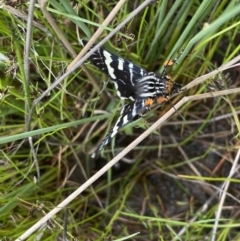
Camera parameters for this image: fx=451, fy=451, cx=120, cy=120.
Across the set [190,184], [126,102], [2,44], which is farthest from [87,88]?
[190,184]

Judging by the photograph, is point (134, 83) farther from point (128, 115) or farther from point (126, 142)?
point (126, 142)

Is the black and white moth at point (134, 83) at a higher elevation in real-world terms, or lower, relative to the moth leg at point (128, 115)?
higher

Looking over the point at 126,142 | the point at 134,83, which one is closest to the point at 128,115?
the point at 134,83

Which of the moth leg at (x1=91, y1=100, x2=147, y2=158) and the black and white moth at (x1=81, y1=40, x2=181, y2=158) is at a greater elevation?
the black and white moth at (x1=81, y1=40, x2=181, y2=158)
